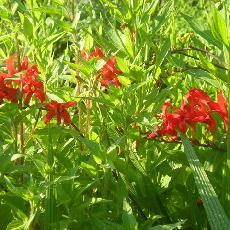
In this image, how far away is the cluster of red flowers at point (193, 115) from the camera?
48.4 inches

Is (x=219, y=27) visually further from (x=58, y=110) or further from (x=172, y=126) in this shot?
(x=58, y=110)

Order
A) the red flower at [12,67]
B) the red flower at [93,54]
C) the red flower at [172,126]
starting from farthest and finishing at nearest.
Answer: the red flower at [93,54], the red flower at [12,67], the red flower at [172,126]

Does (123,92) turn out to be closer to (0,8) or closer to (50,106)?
(50,106)

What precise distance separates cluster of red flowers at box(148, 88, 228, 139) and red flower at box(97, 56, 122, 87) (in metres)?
0.17

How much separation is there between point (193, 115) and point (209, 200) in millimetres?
229

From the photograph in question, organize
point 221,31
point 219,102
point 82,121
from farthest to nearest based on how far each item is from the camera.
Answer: point 82,121
point 219,102
point 221,31

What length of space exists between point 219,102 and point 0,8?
1.91 feet

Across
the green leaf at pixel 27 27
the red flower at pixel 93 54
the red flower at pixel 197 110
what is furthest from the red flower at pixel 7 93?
the red flower at pixel 197 110

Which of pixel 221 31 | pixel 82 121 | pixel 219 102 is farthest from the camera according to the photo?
pixel 82 121

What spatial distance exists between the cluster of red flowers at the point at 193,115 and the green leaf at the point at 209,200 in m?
0.10

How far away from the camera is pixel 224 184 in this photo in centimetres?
122

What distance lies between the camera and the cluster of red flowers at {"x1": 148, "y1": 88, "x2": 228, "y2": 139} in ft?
4.03

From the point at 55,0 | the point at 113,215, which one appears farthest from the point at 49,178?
the point at 55,0

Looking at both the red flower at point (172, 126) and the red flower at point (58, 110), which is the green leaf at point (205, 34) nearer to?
the red flower at point (172, 126)
